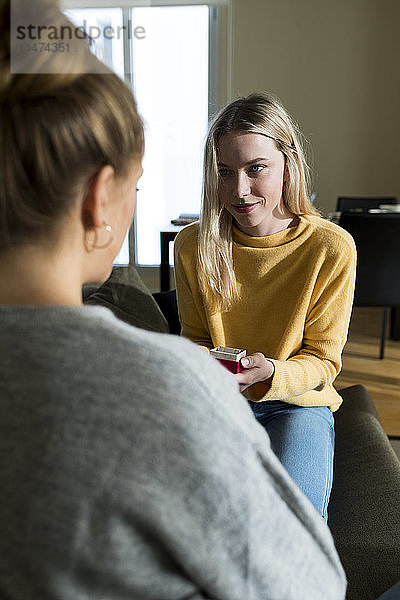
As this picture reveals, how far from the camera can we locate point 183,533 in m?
0.46

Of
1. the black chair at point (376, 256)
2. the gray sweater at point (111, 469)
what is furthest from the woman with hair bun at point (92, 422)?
the black chair at point (376, 256)

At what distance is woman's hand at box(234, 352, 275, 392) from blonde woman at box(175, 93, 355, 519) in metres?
0.04

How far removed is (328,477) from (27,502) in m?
0.87

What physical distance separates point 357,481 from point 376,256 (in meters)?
1.62

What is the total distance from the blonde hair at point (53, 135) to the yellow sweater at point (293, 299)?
2.87ft

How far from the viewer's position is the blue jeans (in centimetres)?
114

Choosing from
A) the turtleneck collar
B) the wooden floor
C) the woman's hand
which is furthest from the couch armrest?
the wooden floor

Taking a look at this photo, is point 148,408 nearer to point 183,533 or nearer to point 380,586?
point 183,533

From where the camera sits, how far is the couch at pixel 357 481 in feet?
3.48

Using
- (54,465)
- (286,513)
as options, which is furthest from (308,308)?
(54,465)

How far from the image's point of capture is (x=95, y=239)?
0.55 m

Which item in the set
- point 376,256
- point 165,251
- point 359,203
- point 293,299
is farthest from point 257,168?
point 359,203

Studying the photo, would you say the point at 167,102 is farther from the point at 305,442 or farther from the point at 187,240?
the point at 305,442

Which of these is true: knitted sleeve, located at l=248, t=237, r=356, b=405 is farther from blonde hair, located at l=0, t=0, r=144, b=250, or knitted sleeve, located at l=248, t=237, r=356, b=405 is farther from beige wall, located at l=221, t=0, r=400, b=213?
beige wall, located at l=221, t=0, r=400, b=213
